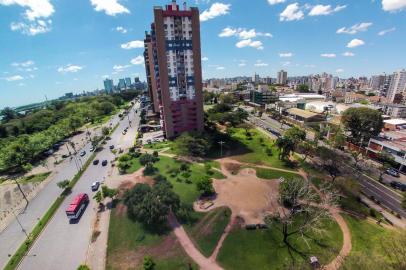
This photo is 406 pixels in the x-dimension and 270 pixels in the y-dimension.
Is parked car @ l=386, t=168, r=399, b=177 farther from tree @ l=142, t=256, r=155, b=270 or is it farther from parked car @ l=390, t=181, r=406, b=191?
tree @ l=142, t=256, r=155, b=270

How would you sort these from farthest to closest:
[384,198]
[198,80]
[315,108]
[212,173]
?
1. [315,108]
2. [198,80]
3. [212,173]
4. [384,198]

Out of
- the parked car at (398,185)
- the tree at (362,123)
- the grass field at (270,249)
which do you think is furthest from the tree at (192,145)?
the tree at (362,123)

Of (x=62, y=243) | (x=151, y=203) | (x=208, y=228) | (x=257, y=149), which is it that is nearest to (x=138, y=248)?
(x=151, y=203)

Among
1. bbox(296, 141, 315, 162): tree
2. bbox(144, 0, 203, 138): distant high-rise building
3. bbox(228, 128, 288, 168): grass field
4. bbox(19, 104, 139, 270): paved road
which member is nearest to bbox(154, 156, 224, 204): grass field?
bbox(228, 128, 288, 168): grass field

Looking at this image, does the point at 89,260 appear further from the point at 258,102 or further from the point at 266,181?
the point at 258,102

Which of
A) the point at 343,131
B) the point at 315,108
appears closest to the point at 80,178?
the point at 343,131

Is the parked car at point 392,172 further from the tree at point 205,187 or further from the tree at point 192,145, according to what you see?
the tree at point 192,145
